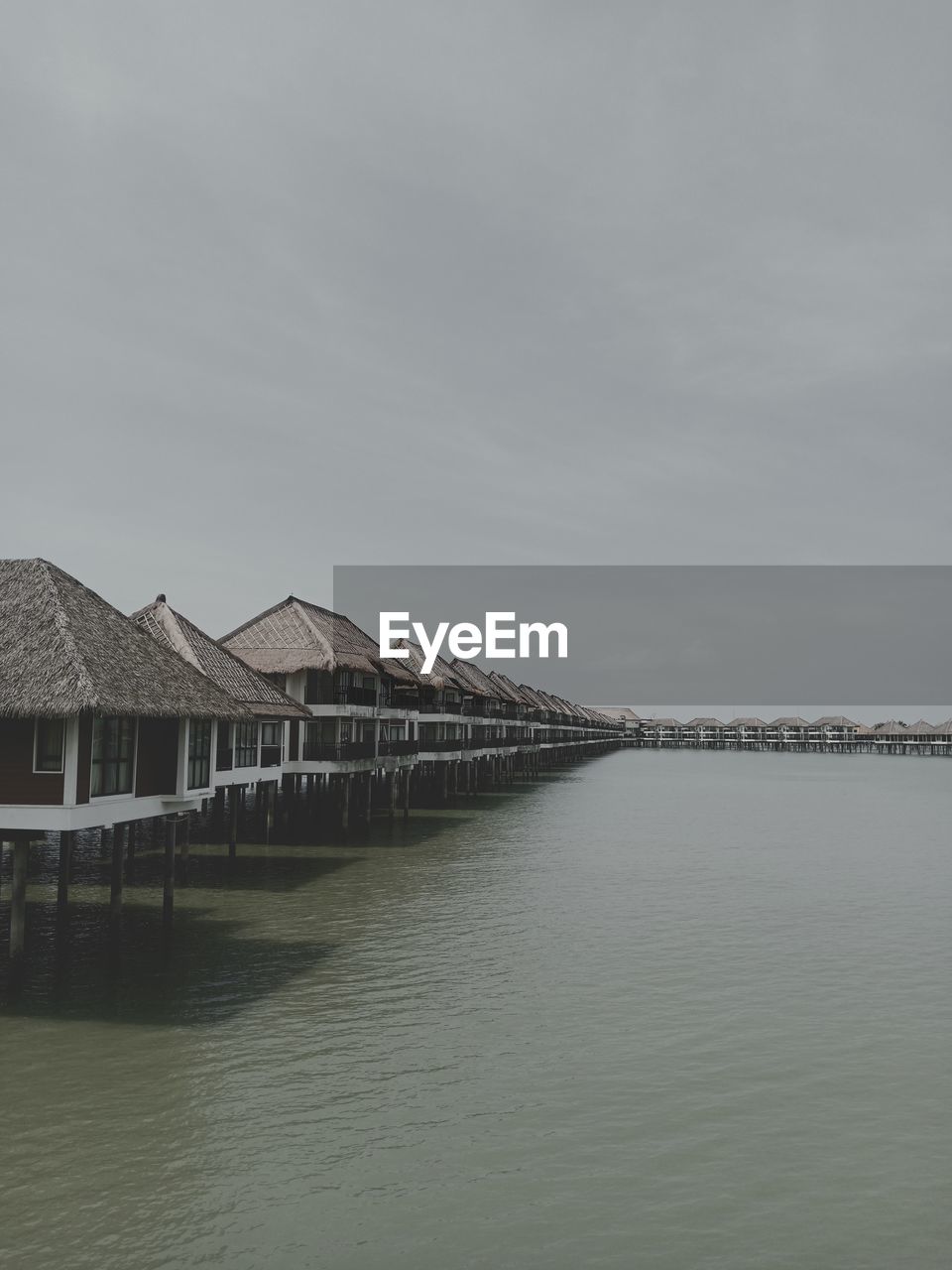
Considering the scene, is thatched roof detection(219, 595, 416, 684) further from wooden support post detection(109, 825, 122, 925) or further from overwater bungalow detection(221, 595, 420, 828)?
wooden support post detection(109, 825, 122, 925)

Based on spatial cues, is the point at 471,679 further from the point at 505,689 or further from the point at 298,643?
the point at 298,643

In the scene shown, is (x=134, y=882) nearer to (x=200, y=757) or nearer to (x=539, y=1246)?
(x=200, y=757)

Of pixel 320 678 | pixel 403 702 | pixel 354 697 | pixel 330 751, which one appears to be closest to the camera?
pixel 330 751

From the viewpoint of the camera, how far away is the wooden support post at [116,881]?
22.7 m

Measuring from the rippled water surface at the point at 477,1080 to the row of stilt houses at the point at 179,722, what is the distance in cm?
338

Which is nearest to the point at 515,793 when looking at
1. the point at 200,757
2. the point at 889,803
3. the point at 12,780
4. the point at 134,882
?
the point at 889,803

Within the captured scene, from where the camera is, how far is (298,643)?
A: 44.8 m

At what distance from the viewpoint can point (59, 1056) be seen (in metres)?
15.9

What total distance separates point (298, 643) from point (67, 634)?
76.9 ft

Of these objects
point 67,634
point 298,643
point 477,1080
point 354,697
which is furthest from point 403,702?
point 477,1080

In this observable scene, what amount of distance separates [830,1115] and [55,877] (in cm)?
2630

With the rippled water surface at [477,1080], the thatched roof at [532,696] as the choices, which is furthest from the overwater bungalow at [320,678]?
the thatched roof at [532,696]

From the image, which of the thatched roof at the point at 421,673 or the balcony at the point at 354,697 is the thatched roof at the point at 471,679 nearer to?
the thatched roof at the point at 421,673

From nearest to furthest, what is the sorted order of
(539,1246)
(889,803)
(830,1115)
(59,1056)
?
(539,1246) < (830,1115) < (59,1056) < (889,803)
